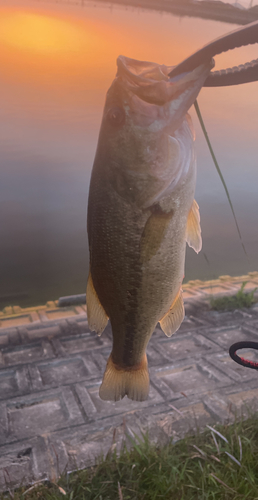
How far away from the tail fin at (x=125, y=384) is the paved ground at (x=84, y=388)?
76 centimetres

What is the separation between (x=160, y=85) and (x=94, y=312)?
1.18 feet

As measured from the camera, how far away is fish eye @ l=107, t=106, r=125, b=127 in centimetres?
52

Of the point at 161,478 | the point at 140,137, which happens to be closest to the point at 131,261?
the point at 140,137

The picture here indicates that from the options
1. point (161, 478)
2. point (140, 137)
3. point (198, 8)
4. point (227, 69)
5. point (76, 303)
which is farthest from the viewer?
point (76, 303)

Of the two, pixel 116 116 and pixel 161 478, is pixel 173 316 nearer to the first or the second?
pixel 116 116

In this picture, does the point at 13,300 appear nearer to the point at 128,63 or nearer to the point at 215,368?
the point at 215,368

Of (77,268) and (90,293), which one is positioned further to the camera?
(77,268)

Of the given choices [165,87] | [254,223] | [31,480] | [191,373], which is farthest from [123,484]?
[254,223]

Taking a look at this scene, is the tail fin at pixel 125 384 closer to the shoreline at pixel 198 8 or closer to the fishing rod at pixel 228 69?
the fishing rod at pixel 228 69

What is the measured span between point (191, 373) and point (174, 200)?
79.2 inches

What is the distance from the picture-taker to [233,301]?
11.0 feet

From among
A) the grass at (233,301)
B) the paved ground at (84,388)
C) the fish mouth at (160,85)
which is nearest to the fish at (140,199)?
the fish mouth at (160,85)

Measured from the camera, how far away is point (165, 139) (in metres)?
0.51

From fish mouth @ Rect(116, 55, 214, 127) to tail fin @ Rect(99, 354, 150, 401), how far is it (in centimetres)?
43
